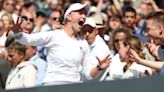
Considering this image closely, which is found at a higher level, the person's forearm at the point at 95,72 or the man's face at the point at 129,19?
the man's face at the point at 129,19

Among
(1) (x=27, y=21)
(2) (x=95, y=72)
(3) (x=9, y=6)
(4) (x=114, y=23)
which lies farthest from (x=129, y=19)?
(3) (x=9, y=6)

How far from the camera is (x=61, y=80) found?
13.1ft

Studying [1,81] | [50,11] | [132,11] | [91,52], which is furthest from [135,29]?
[1,81]

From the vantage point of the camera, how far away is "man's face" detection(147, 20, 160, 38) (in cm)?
417

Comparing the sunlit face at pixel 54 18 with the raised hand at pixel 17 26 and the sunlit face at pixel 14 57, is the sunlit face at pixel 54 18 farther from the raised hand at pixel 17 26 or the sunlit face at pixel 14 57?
the sunlit face at pixel 14 57

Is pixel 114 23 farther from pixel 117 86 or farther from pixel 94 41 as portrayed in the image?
pixel 117 86

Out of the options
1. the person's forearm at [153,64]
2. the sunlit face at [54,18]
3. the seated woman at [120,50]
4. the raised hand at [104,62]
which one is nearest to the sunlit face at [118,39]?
the seated woman at [120,50]

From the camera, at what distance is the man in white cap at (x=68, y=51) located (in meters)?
3.97

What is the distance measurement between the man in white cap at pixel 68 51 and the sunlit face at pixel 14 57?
173 mm

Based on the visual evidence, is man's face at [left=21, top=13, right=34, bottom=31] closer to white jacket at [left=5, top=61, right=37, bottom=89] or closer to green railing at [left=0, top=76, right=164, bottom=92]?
white jacket at [left=5, top=61, right=37, bottom=89]

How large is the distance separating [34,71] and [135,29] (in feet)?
3.00

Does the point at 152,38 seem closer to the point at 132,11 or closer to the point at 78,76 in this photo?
the point at 132,11

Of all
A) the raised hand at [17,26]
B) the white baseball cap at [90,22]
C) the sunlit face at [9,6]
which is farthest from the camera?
the white baseball cap at [90,22]

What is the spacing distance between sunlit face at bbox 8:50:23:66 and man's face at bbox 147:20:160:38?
109 centimetres
